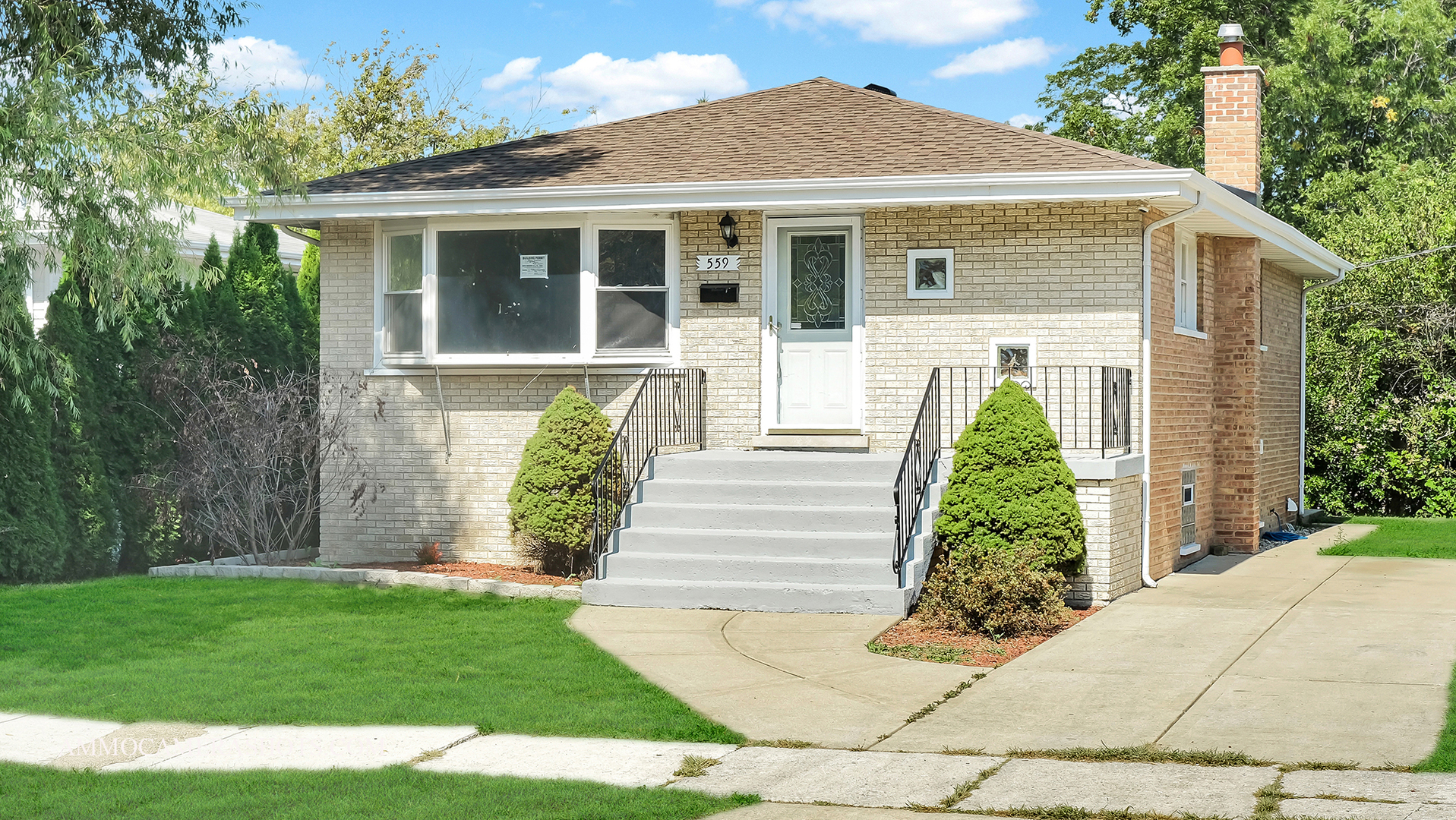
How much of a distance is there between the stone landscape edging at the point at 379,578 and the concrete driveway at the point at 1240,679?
405 cm

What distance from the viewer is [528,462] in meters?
11.5

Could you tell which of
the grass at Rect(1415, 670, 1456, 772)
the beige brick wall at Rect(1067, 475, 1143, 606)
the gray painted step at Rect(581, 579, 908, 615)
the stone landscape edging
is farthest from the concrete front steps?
the grass at Rect(1415, 670, 1456, 772)

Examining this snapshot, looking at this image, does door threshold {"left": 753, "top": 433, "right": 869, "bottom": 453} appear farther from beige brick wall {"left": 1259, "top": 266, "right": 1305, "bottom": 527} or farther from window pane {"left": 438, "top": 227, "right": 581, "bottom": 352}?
beige brick wall {"left": 1259, "top": 266, "right": 1305, "bottom": 527}

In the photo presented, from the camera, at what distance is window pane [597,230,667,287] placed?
12.6 m

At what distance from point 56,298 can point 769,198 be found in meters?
6.71

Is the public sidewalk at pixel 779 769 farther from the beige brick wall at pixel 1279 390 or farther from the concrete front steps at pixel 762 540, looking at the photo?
the beige brick wall at pixel 1279 390

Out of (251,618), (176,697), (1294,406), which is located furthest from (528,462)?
(1294,406)

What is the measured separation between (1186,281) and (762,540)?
5627 millimetres

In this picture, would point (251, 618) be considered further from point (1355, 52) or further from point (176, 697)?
point (1355, 52)

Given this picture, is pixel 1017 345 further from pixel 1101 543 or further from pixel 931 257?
pixel 1101 543

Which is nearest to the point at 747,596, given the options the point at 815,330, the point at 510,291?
the point at 815,330

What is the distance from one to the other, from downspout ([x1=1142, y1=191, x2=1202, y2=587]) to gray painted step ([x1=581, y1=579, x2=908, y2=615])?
3122 millimetres

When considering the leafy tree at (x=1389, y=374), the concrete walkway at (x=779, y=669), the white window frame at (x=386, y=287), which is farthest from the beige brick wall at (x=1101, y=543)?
the leafy tree at (x=1389, y=374)

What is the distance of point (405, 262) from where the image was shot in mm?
13016
